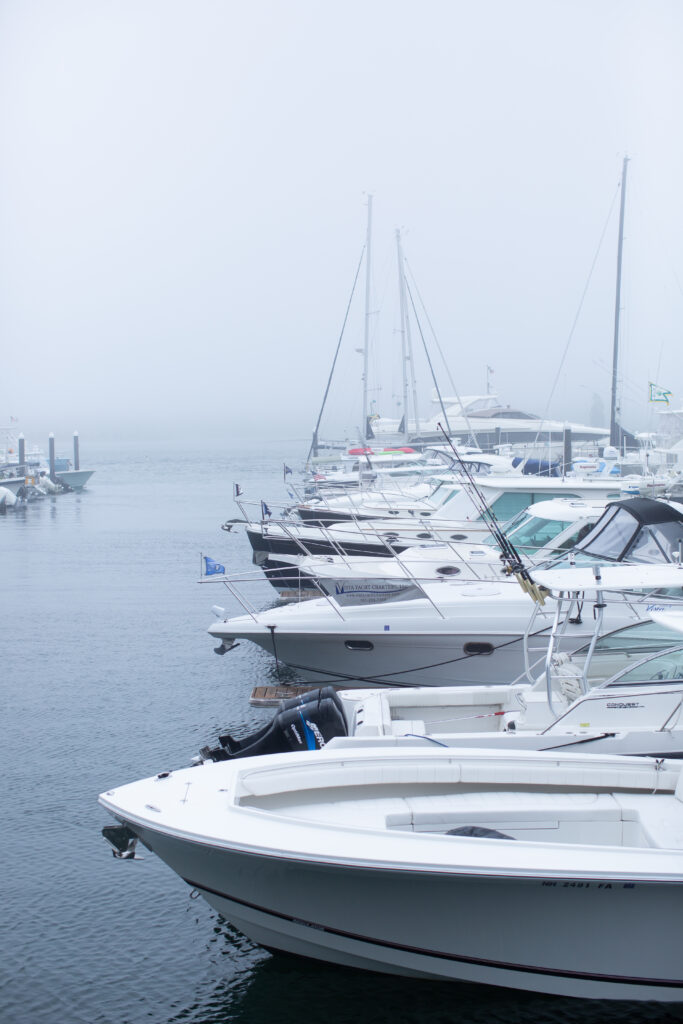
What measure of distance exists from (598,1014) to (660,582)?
3.11 meters

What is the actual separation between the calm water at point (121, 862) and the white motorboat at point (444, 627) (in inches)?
41.9

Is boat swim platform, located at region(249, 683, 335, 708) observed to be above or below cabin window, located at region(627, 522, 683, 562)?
below

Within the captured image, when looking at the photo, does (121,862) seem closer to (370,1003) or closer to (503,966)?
(370,1003)

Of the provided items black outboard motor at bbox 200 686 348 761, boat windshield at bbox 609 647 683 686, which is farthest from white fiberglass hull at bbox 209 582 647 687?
black outboard motor at bbox 200 686 348 761

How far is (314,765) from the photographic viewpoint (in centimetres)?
574

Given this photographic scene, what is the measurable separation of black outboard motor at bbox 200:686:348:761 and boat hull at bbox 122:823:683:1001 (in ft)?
4.89

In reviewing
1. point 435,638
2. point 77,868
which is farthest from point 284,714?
point 435,638

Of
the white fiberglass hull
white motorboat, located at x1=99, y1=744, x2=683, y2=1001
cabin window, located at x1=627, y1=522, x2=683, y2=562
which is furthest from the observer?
the white fiberglass hull

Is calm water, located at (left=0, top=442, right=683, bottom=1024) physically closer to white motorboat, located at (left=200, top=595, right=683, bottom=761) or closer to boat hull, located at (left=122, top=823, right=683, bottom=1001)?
boat hull, located at (left=122, top=823, right=683, bottom=1001)

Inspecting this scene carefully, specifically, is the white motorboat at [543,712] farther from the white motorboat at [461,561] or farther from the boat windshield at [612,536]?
the white motorboat at [461,561]

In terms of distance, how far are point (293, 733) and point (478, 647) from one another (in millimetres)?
4007

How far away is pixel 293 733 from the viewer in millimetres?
6805

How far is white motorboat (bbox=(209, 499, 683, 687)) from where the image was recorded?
32.5 feet

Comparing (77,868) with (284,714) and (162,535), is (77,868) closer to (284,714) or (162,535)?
(284,714)
